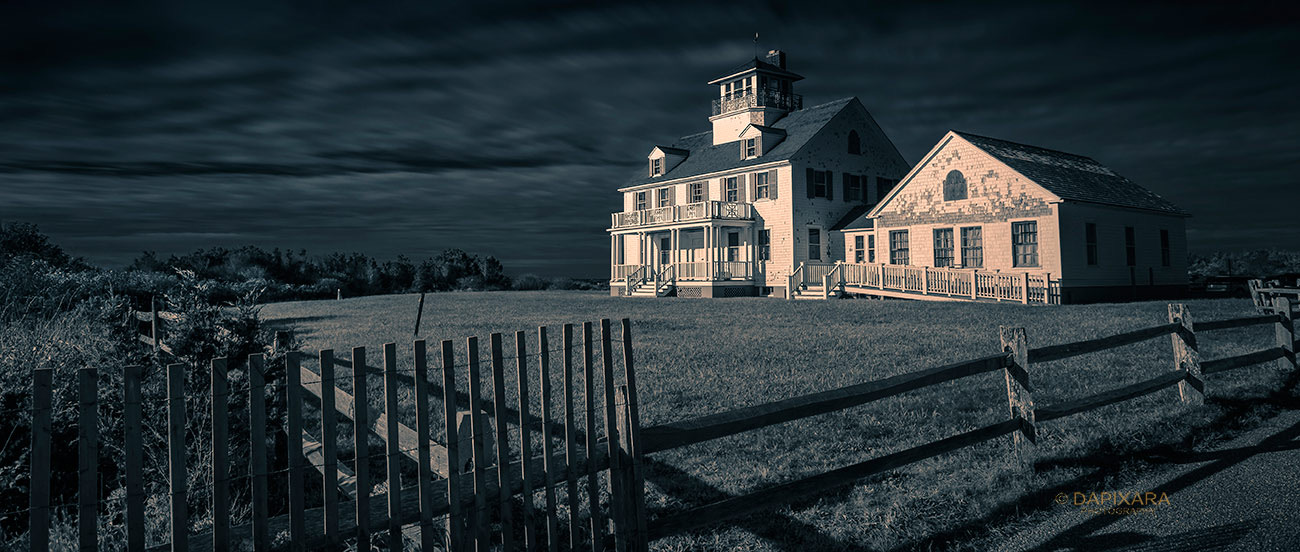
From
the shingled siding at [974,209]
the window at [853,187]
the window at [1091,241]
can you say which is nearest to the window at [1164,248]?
the window at [1091,241]

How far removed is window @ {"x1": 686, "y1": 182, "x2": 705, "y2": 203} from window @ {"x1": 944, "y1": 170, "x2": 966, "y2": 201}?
14.0m

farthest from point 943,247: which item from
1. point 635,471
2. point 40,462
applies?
point 40,462

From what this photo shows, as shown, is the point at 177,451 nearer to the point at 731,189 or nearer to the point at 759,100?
the point at 731,189

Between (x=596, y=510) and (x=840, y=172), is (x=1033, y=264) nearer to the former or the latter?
(x=840, y=172)

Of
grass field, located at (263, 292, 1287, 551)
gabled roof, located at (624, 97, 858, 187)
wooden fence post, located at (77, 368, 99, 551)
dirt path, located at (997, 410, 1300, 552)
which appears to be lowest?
dirt path, located at (997, 410, 1300, 552)

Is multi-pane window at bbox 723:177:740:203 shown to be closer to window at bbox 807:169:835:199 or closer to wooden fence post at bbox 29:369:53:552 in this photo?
window at bbox 807:169:835:199

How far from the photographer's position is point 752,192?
3609 cm

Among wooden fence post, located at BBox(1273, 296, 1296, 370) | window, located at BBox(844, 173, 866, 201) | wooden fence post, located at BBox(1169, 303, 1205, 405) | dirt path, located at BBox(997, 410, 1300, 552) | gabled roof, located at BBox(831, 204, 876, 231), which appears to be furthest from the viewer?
window, located at BBox(844, 173, 866, 201)

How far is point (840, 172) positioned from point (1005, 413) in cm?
2897

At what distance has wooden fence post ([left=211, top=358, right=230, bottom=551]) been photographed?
258 cm

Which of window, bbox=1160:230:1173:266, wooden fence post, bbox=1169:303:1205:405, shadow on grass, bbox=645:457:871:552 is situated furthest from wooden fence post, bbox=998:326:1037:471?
window, bbox=1160:230:1173:266

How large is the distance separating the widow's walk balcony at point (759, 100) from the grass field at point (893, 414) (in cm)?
2249

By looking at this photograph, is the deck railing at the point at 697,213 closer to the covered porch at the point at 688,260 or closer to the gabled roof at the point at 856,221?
the covered porch at the point at 688,260

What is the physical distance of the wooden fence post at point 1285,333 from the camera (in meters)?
10.7
